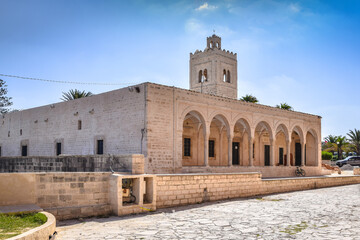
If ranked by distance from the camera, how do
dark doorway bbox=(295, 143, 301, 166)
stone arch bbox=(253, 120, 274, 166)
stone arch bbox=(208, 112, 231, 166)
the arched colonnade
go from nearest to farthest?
the arched colonnade
stone arch bbox=(208, 112, 231, 166)
stone arch bbox=(253, 120, 274, 166)
dark doorway bbox=(295, 143, 301, 166)

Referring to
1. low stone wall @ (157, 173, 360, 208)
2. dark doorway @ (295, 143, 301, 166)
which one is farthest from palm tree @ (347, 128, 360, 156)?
low stone wall @ (157, 173, 360, 208)

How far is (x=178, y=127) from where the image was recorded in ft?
56.6

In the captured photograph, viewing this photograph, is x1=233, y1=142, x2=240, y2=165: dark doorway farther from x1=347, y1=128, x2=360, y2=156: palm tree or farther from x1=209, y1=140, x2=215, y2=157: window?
x1=347, y1=128, x2=360, y2=156: palm tree

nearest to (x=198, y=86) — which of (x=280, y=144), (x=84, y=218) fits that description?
(x=280, y=144)

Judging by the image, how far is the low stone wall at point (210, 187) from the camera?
1028 cm

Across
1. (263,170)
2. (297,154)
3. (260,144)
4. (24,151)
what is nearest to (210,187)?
(263,170)

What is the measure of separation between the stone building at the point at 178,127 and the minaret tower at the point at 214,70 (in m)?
0.08

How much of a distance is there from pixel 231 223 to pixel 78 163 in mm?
6775

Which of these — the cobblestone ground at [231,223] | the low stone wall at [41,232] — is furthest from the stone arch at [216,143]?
the low stone wall at [41,232]

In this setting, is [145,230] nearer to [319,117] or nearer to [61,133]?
[61,133]

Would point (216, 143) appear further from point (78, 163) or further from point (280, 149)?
point (78, 163)

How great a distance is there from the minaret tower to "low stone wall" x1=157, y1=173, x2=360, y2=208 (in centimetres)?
1453

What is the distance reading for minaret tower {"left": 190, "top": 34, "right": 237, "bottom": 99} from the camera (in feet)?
95.6

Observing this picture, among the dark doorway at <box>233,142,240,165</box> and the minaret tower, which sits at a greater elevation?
the minaret tower
